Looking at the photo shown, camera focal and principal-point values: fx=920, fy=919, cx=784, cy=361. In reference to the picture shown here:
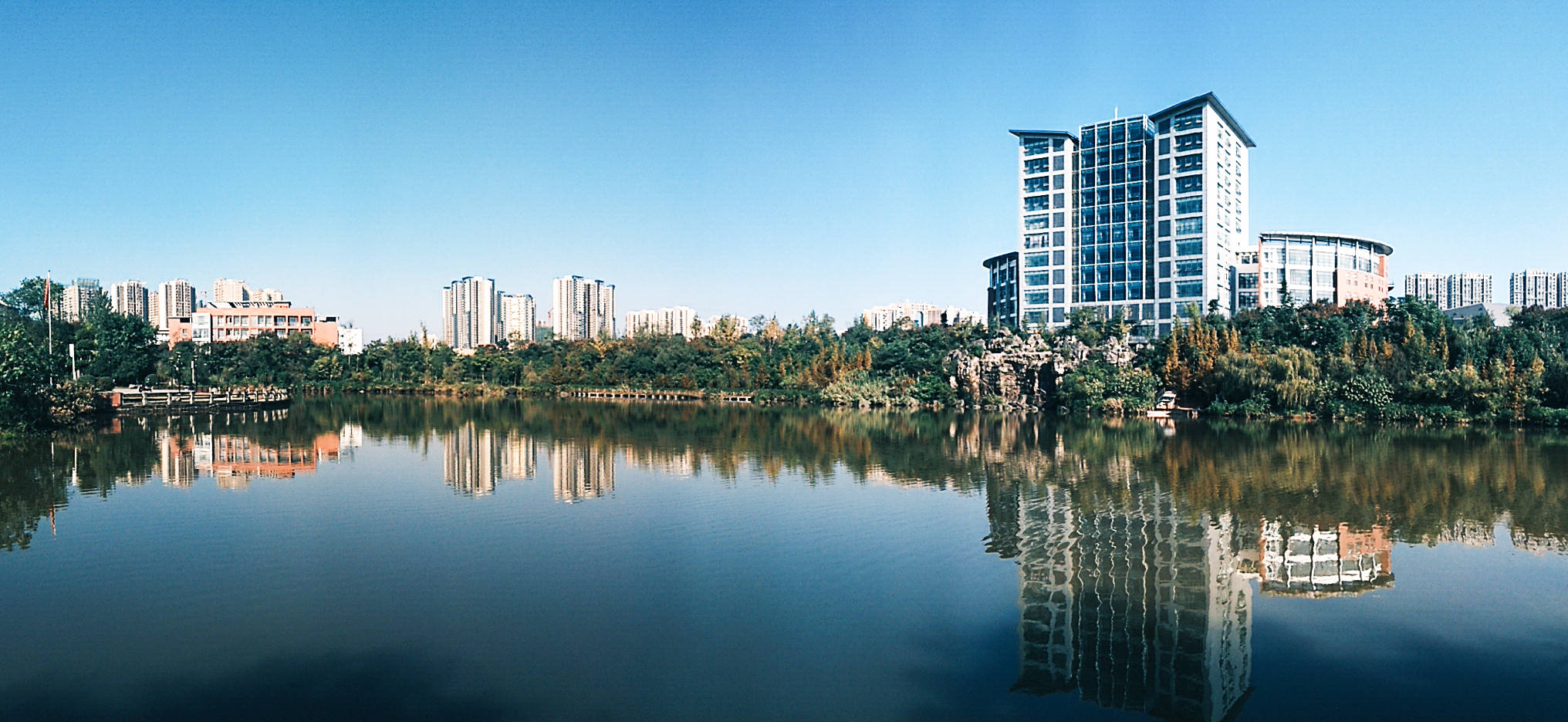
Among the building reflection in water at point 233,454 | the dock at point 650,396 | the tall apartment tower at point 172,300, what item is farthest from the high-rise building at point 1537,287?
the tall apartment tower at point 172,300

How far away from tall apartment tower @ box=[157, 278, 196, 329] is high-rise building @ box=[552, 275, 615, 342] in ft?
112

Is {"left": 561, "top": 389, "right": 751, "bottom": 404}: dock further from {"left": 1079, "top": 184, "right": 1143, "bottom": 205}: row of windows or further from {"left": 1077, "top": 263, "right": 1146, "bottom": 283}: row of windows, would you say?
{"left": 1079, "top": 184, "right": 1143, "bottom": 205}: row of windows

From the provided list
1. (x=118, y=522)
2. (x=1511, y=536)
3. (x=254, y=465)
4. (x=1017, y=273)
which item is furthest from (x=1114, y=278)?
(x=118, y=522)

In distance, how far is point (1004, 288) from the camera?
164ft

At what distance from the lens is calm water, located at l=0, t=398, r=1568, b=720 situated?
5.65m

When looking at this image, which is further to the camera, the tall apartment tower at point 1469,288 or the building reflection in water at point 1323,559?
the tall apartment tower at point 1469,288

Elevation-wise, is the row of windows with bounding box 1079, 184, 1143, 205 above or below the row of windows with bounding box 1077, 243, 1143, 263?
above

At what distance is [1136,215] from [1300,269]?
1078 cm

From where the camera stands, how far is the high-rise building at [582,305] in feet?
297

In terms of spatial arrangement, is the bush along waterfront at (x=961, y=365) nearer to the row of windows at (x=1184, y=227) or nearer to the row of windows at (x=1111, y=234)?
the row of windows at (x=1184, y=227)

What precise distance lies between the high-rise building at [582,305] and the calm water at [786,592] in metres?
75.7

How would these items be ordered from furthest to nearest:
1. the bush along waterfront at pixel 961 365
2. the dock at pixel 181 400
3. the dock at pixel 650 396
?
the dock at pixel 650 396, the dock at pixel 181 400, the bush along waterfront at pixel 961 365

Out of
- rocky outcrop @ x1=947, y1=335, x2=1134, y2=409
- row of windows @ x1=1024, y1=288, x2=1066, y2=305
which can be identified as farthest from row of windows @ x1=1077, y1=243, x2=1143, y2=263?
rocky outcrop @ x1=947, y1=335, x2=1134, y2=409

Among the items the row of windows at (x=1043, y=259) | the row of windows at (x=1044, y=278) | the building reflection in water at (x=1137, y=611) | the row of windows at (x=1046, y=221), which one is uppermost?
the row of windows at (x=1046, y=221)
